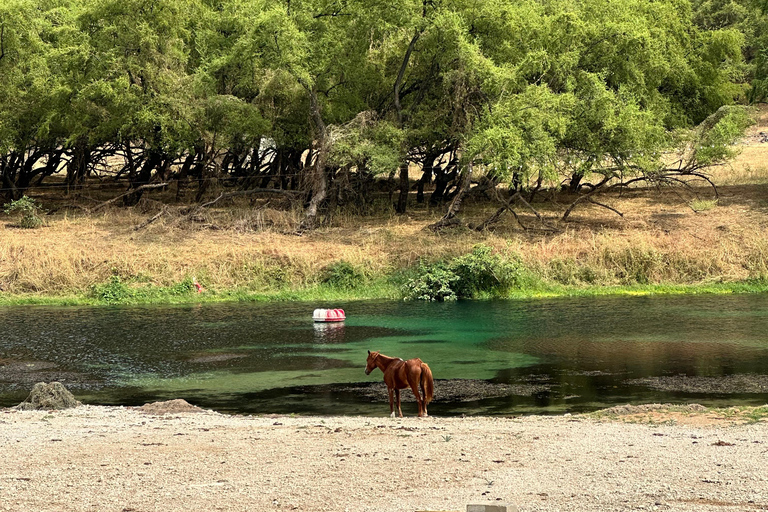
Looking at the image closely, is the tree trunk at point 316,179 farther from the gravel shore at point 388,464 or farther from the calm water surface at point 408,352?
the gravel shore at point 388,464

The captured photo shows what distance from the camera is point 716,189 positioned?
46188mm

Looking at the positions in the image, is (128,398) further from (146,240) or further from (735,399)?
(146,240)

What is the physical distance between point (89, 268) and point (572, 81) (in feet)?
65.3

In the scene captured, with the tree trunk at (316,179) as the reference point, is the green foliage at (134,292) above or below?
below

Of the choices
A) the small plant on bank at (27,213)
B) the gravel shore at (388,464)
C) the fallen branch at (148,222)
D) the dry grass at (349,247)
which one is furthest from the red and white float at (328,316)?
the small plant on bank at (27,213)

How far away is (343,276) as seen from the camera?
1380 inches

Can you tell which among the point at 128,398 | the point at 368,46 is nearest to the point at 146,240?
the point at 368,46

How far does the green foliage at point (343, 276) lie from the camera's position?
114 feet

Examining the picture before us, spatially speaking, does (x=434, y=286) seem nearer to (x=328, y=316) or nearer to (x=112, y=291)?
(x=328, y=316)

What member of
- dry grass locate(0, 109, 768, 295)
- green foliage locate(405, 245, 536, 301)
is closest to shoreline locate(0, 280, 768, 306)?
green foliage locate(405, 245, 536, 301)

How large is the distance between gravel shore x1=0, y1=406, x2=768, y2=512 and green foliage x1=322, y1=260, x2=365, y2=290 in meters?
20.3

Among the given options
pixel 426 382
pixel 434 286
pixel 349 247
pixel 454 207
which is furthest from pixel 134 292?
pixel 426 382

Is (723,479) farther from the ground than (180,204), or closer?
closer

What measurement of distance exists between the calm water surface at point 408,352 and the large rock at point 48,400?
54.9 inches
